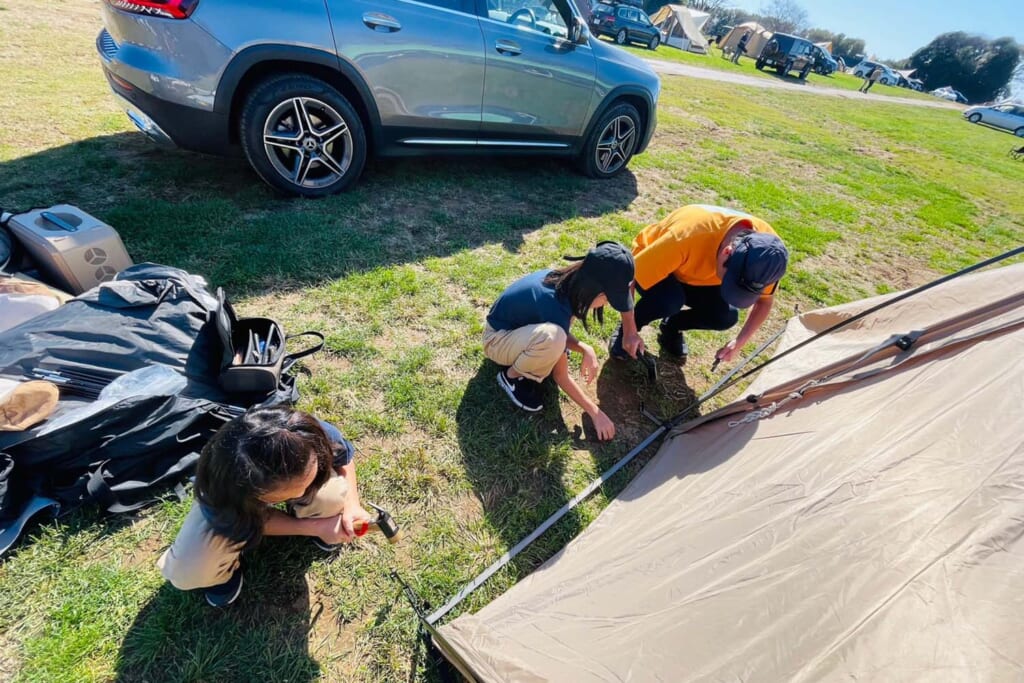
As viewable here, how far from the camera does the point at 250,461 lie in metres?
1.24

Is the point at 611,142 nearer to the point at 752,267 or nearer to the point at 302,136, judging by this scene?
the point at 302,136

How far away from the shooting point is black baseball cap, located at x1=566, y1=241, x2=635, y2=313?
203cm

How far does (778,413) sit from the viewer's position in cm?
198

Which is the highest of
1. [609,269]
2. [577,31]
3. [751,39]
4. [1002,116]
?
[751,39]

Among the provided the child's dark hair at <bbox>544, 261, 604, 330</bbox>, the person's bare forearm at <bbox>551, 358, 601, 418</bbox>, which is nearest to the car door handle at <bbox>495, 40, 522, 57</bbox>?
the child's dark hair at <bbox>544, 261, 604, 330</bbox>

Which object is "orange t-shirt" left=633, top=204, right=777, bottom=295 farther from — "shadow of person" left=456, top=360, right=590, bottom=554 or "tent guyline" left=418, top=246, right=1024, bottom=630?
"shadow of person" left=456, top=360, right=590, bottom=554

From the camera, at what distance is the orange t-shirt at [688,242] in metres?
Result: 2.39

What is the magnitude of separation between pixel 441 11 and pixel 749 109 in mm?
9712

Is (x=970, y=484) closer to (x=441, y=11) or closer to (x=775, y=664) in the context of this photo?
(x=775, y=664)

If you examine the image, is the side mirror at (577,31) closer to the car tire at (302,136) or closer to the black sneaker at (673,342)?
the car tire at (302,136)

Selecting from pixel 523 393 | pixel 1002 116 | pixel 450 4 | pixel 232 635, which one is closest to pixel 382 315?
pixel 523 393

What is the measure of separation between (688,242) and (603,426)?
102cm

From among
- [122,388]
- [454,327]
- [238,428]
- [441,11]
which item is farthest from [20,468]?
[441,11]

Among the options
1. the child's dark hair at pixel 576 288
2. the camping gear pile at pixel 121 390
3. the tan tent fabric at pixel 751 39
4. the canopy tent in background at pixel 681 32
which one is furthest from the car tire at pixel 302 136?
the tan tent fabric at pixel 751 39
